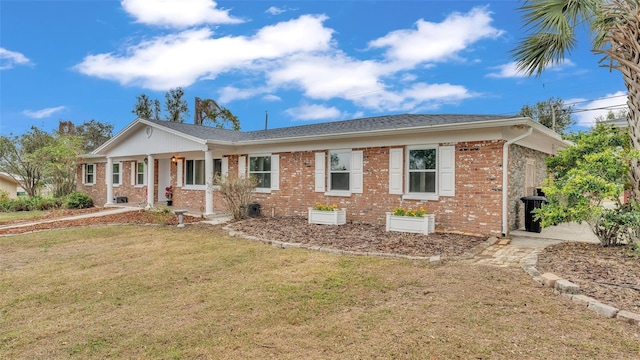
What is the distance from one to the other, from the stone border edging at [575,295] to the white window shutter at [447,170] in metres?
3.56

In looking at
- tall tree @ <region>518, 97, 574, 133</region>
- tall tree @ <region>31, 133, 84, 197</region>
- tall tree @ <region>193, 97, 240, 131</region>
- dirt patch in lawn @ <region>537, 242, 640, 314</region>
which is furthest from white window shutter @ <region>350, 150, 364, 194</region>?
tall tree @ <region>193, 97, 240, 131</region>

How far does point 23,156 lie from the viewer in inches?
842

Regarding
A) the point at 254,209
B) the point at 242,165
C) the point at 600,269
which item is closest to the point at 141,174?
the point at 242,165

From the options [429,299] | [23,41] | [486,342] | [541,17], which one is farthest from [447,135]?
[23,41]

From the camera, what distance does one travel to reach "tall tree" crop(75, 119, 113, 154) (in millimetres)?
34188

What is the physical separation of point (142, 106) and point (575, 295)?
3694 cm

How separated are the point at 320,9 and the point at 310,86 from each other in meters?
12.5

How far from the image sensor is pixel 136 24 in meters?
15.0

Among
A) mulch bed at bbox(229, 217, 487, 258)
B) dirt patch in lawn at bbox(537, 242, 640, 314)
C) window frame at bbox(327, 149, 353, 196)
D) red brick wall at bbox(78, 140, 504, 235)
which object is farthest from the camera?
window frame at bbox(327, 149, 353, 196)

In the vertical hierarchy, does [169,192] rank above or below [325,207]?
above

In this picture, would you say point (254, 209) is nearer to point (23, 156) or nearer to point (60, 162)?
point (60, 162)

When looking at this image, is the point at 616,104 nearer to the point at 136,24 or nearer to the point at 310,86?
the point at 310,86

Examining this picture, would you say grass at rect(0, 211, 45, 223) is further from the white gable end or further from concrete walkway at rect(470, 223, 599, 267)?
concrete walkway at rect(470, 223, 599, 267)

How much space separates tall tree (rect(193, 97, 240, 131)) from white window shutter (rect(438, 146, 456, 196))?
26.6 metres
